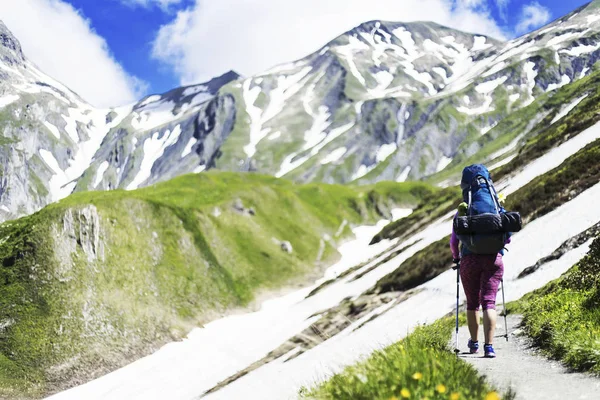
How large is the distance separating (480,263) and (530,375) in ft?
7.83

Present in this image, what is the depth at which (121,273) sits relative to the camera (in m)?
57.9

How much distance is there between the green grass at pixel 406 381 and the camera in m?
5.16

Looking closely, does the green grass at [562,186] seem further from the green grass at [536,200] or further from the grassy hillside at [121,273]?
the grassy hillside at [121,273]

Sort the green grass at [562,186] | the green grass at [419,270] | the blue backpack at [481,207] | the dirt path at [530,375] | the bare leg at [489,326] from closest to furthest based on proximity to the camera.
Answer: the dirt path at [530,375], the bare leg at [489,326], the blue backpack at [481,207], the green grass at [562,186], the green grass at [419,270]

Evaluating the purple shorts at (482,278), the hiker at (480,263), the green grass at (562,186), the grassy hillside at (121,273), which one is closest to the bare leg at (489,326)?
the hiker at (480,263)

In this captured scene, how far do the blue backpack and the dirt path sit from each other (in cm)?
213

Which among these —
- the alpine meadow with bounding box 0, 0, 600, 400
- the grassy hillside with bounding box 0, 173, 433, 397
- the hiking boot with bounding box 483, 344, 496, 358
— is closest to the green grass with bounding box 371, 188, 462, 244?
the alpine meadow with bounding box 0, 0, 600, 400

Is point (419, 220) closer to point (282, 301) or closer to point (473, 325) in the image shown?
point (282, 301)

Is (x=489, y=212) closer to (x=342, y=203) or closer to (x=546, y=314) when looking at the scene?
(x=546, y=314)

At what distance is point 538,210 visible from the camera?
34938mm

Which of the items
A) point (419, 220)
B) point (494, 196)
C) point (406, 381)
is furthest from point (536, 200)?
point (419, 220)

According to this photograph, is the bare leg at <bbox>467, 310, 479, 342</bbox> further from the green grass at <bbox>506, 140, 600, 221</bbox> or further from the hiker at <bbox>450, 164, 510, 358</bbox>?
the green grass at <bbox>506, 140, 600, 221</bbox>

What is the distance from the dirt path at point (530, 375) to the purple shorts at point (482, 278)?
1109 millimetres

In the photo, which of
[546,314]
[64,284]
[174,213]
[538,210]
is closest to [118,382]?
[64,284]
